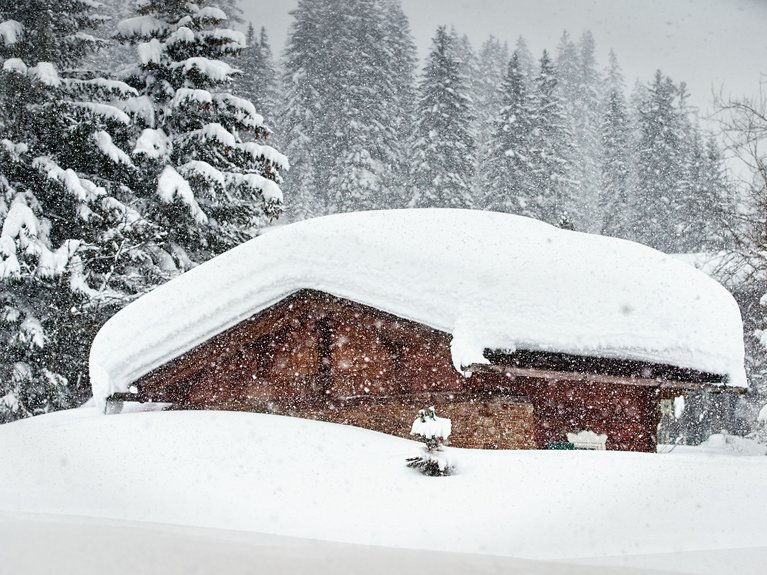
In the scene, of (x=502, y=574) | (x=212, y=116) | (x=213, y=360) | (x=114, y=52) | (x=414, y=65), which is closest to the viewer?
(x=502, y=574)

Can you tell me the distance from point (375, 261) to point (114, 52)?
713 inches

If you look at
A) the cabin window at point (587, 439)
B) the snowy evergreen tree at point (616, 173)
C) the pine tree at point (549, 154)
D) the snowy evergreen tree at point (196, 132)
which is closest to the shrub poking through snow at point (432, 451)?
the cabin window at point (587, 439)

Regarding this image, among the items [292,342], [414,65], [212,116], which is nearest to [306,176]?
[414,65]

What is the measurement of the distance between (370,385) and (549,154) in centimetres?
2340

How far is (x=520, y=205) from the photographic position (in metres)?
26.4

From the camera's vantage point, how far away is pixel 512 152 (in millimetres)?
27062

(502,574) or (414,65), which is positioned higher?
(414,65)

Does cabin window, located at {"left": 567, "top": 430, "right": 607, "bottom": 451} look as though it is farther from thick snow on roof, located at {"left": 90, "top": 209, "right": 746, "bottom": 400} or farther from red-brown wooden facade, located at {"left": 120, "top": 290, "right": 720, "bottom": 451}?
thick snow on roof, located at {"left": 90, "top": 209, "right": 746, "bottom": 400}

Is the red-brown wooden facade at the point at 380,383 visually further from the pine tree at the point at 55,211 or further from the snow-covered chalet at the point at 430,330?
the pine tree at the point at 55,211

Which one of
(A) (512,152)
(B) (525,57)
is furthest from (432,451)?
(B) (525,57)

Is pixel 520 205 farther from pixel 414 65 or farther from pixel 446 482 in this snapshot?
pixel 446 482

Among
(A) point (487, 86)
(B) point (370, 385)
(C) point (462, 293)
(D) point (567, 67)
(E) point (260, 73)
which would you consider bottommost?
(B) point (370, 385)

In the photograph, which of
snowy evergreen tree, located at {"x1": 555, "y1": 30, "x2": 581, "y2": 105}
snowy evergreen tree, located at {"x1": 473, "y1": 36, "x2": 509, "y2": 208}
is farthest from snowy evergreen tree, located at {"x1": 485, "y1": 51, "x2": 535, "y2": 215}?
snowy evergreen tree, located at {"x1": 555, "y1": 30, "x2": 581, "y2": 105}

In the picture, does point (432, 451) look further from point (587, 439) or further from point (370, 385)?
point (587, 439)
